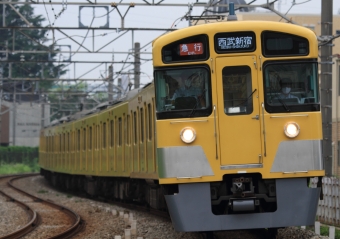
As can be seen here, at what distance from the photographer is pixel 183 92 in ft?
29.5

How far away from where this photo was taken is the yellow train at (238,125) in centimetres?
880

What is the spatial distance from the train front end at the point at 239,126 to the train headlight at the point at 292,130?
0.01 m

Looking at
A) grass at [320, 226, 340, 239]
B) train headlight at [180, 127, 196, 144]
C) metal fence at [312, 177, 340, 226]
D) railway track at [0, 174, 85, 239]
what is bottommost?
railway track at [0, 174, 85, 239]

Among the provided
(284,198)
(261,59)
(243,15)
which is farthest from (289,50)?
(243,15)

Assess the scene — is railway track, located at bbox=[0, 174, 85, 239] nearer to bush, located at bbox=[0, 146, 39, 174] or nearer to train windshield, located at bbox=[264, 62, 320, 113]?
train windshield, located at bbox=[264, 62, 320, 113]

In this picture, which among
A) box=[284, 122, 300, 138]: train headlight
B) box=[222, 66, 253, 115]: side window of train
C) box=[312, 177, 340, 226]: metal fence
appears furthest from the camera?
box=[312, 177, 340, 226]: metal fence

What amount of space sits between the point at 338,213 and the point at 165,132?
5609 millimetres

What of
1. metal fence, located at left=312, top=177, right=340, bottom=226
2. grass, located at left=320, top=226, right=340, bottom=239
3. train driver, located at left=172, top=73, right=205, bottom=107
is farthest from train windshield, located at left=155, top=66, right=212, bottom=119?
metal fence, located at left=312, top=177, right=340, bottom=226

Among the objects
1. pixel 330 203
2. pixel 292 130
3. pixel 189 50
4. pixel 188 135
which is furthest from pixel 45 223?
pixel 292 130

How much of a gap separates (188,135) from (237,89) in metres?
0.78

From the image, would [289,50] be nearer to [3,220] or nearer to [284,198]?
[284,198]

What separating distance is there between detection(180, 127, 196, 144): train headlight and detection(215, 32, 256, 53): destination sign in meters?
1.00

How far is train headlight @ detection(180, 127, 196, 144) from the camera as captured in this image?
8.84 meters

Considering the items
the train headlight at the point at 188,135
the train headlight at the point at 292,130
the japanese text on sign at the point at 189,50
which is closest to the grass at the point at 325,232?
the train headlight at the point at 292,130
